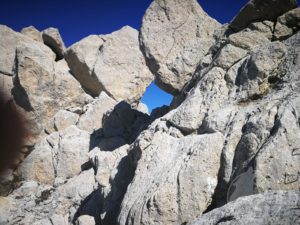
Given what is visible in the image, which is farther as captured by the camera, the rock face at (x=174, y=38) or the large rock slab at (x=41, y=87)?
the large rock slab at (x=41, y=87)

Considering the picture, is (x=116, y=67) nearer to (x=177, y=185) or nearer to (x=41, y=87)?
(x=41, y=87)

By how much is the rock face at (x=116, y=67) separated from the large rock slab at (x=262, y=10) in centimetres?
1408

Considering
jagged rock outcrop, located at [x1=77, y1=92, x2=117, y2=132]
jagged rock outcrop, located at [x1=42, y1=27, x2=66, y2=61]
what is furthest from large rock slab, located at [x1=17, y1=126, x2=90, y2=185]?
jagged rock outcrop, located at [x1=42, y1=27, x2=66, y2=61]

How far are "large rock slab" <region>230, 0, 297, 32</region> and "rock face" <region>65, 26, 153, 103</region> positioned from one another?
14.1 metres

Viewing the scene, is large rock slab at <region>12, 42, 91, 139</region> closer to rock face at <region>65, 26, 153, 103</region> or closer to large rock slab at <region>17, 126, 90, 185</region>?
rock face at <region>65, 26, 153, 103</region>

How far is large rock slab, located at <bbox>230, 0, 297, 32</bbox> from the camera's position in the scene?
14.3 meters

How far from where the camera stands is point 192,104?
44.8 ft

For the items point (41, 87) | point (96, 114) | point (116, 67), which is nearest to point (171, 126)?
point (96, 114)

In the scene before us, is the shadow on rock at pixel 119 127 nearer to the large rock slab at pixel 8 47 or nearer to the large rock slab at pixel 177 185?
the large rock slab at pixel 177 185

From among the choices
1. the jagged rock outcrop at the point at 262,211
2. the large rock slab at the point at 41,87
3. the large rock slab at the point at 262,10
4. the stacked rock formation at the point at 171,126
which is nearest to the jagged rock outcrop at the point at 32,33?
the stacked rock formation at the point at 171,126

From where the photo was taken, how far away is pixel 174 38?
19.1m

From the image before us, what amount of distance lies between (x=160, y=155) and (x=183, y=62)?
7.47 m

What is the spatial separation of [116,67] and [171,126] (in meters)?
15.5

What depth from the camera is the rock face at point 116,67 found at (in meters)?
27.8
